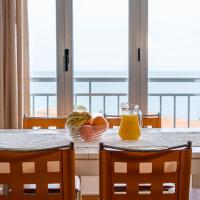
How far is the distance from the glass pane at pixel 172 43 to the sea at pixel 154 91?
0.01 m

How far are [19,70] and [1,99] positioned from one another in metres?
0.31

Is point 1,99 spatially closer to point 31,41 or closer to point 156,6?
point 31,41

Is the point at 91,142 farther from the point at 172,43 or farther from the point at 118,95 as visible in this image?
the point at 172,43

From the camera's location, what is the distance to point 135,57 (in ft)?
12.9

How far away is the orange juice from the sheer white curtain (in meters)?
1.76

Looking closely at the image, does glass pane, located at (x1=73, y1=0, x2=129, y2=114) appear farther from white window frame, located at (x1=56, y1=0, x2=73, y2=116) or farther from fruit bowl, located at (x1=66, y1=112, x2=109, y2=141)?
fruit bowl, located at (x1=66, y1=112, x2=109, y2=141)

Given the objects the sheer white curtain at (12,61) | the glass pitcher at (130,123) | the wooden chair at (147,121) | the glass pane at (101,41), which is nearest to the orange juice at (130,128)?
the glass pitcher at (130,123)

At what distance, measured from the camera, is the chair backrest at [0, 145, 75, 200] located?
1.54m

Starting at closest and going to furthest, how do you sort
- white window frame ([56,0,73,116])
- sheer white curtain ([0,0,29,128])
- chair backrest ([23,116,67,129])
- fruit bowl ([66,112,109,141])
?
fruit bowl ([66,112,109,141]) → chair backrest ([23,116,67,129]) → sheer white curtain ([0,0,29,128]) → white window frame ([56,0,73,116])

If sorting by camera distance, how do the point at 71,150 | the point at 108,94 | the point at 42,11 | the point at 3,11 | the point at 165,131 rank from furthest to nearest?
the point at 108,94 < the point at 42,11 < the point at 3,11 < the point at 165,131 < the point at 71,150

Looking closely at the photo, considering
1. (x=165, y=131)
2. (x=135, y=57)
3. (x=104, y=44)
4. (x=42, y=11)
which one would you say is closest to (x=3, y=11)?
(x=42, y=11)

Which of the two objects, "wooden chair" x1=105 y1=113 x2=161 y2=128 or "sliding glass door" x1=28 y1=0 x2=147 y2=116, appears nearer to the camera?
"wooden chair" x1=105 y1=113 x2=161 y2=128

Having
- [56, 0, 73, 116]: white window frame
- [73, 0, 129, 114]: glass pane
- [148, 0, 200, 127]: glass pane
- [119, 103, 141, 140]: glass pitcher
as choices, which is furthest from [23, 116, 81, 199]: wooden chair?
[148, 0, 200, 127]: glass pane

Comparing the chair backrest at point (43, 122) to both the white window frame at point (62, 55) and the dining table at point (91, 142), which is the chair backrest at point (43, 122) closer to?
the dining table at point (91, 142)
